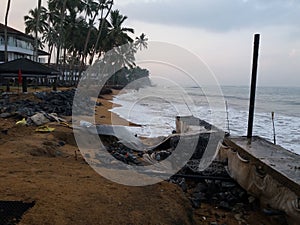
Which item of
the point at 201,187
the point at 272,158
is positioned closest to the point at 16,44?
the point at 201,187

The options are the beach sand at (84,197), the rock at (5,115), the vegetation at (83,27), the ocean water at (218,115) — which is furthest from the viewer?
the vegetation at (83,27)

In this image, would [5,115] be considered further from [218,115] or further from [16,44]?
[16,44]

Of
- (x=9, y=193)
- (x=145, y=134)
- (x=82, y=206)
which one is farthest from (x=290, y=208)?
(x=145, y=134)

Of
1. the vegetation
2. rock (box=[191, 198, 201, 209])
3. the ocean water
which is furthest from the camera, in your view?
the vegetation

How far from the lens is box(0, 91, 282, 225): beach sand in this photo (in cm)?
333

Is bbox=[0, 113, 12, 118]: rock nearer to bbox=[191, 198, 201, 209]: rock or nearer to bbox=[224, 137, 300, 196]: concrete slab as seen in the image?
bbox=[224, 137, 300, 196]: concrete slab

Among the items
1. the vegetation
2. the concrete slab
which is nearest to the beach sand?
the concrete slab

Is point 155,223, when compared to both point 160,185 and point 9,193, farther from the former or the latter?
point 9,193

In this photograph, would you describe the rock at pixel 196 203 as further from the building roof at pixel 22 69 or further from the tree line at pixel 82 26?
the tree line at pixel 82 26

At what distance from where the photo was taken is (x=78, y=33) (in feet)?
115

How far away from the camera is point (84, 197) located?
379 cm

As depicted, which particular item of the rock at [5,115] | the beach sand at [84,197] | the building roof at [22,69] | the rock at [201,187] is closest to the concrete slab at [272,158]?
the beach sand at [84,197]

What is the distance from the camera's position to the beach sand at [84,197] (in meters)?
3.33

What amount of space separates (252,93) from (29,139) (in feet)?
17.8
